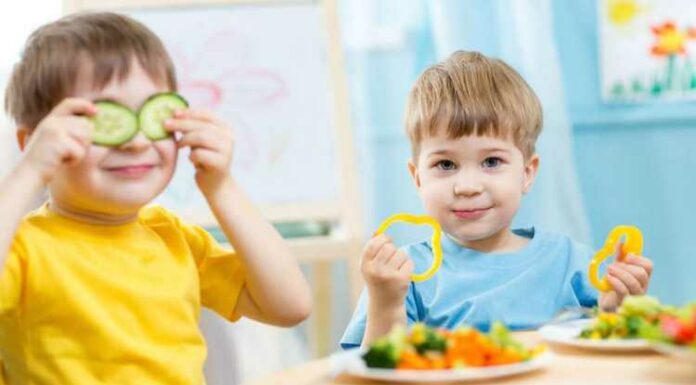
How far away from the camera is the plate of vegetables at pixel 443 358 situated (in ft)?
3.44

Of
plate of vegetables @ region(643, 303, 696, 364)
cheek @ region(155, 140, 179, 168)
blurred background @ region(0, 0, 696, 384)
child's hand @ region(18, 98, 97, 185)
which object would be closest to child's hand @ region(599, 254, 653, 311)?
plate of vegetables @ region(643, 303, 696, 364)

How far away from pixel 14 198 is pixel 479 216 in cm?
74

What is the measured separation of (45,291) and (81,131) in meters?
0.18

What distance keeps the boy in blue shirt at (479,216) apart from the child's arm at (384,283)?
0.15ft

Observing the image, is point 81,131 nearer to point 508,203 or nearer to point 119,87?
point 119,87

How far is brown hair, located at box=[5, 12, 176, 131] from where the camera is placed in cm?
127

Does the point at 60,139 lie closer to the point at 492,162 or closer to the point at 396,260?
the point at 396,260

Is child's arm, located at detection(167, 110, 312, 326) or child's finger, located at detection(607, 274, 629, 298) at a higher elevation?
child's arm, located at detection(167, 110, 312, 326)

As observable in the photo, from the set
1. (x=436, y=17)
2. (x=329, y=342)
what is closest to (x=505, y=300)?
(x=329, y=342)

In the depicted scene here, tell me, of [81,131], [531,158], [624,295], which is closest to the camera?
[81,131]

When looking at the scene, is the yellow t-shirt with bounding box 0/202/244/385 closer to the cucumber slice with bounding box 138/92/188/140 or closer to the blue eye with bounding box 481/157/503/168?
the cucumber slice with bounding box 138/92/188/140

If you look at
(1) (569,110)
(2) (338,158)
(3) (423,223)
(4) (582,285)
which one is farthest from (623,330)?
(1) (569,110)

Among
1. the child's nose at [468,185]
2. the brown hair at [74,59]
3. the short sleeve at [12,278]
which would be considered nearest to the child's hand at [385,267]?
the child's nose at [468,185]

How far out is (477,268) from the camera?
1.70 m
